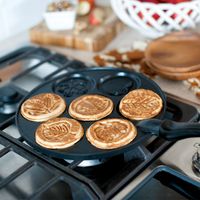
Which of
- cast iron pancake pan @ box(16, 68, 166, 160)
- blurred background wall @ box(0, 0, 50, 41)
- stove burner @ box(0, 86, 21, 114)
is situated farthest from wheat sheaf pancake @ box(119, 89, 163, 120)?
blurred background wall @ box(0, 0, 50, 41)

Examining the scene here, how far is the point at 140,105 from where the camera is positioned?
2.26ft

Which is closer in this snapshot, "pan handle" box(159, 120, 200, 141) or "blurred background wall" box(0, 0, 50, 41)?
"pan handle" box(159, 120, 200, 141)

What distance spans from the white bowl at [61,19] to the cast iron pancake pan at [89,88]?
217 mm

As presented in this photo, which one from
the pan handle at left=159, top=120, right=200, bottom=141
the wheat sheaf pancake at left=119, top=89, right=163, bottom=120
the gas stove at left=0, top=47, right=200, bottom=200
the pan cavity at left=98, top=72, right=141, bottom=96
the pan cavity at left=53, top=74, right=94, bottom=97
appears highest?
the pan handle at left=159, top=120, right=200, bottom=141

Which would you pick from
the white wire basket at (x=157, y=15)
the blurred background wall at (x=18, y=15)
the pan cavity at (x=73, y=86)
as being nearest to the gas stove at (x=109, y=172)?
the pan cavity at (x=73, y=86)

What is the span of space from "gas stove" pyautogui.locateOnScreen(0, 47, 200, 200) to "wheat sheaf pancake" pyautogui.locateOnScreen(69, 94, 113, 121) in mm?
74

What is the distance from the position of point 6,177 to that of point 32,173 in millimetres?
43

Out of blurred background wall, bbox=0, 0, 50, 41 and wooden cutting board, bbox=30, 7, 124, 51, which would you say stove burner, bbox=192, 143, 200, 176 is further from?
blurred background wall, bbox=0, 0, 50, 41

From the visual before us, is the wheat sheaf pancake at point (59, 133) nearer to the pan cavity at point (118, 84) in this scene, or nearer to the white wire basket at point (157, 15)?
the pan cavity at point (118, 84)

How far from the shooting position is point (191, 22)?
92 centimetres

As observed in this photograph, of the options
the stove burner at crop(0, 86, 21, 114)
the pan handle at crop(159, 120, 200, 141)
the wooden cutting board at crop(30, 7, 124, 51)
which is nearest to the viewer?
the pan handle at crop(159, 120, 200, 141)

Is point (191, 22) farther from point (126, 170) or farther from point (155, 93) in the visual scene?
point (126, 170)

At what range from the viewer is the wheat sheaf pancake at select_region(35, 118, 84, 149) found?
0.62 meters

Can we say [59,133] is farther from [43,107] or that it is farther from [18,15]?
[18,15]
